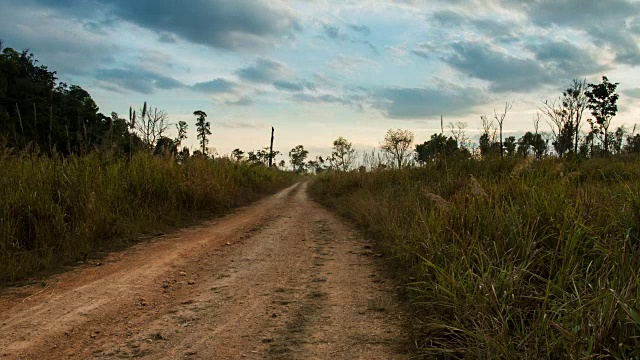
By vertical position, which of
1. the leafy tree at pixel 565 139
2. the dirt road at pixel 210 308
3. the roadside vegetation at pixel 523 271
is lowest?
the dirt road at pixel 210 308

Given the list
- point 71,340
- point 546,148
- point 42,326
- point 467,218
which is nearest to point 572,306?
point 467,218

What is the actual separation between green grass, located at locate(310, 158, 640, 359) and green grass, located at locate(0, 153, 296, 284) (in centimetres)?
434

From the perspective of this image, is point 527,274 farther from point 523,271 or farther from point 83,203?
point 83,203

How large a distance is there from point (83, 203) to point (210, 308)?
3.73 metres

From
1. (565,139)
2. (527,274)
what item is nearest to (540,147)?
(565,139)

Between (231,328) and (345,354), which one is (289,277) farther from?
(345,354)

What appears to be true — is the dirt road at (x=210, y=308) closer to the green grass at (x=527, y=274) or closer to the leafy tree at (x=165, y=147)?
the green grass at (x=527, y=274)

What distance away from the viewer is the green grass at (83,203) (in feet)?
16.9

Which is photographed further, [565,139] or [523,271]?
[565,139]

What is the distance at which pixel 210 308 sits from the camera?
3674 mm

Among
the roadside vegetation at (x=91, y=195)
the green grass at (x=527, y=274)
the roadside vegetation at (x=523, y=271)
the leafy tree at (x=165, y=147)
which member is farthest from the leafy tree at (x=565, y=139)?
the leafy tree at (x=165, y=147)

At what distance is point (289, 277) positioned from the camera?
468 cm

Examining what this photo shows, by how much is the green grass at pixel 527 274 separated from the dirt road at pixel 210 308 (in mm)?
415

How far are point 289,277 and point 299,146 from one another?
80713mm
